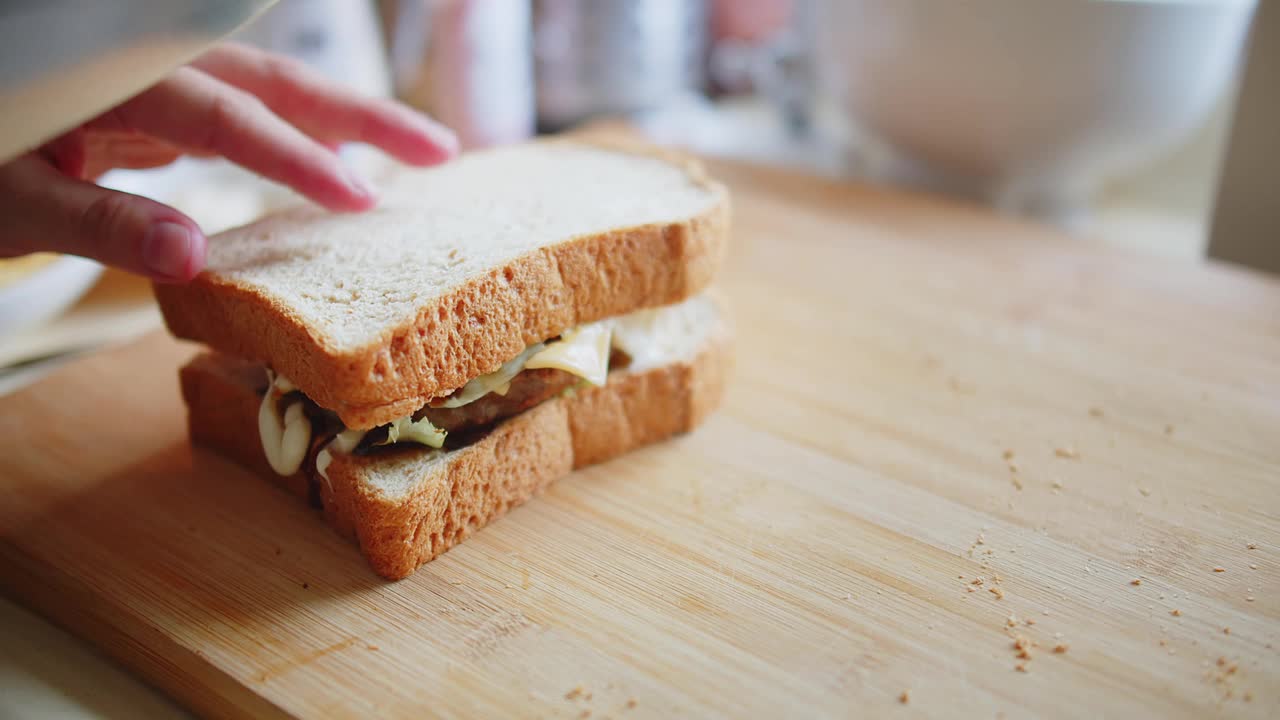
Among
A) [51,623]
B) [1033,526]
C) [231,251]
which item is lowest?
[51,623]

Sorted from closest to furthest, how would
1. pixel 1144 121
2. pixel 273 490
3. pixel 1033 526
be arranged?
pixel 1033 526, pixel 273 490, pixel 1144 121

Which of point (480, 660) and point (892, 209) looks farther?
point (892, 209)

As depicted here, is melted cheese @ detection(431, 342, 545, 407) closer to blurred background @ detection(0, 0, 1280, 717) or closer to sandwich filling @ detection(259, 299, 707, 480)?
sandwich filling @ detection(259, 299, 707, 480)

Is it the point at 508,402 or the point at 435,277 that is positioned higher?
the point at 435,277

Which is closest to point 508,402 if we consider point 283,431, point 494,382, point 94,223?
Result: point 494,382

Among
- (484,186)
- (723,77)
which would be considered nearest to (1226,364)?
(484,186)

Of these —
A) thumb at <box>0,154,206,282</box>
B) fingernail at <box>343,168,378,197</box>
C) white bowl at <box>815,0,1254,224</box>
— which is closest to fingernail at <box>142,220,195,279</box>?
thumb at <box>0,154,206,282</box>

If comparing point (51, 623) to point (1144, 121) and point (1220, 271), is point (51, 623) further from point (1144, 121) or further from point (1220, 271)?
point (1144, 121)

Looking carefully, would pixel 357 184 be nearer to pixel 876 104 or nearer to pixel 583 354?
pixel 583 354

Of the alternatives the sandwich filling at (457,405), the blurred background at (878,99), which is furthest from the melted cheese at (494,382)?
the blurred background at (878,99)
